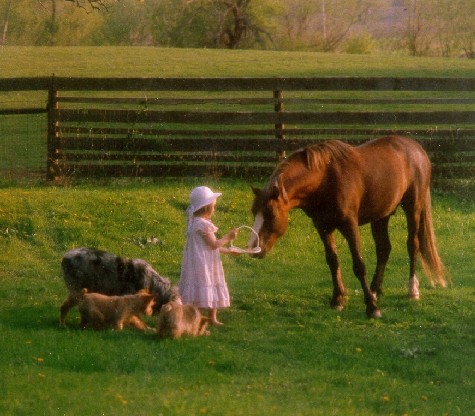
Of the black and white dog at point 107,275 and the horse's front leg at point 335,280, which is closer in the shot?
the black and white dog at point 107,275

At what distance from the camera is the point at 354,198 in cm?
1039

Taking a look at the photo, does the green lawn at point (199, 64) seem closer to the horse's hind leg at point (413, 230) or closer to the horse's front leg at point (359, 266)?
the horse's hind leg at point (413, 230)

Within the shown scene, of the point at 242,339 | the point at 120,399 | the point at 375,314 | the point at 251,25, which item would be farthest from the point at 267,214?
the point at 251,25

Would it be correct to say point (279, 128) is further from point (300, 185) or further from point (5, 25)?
point (5, 25)

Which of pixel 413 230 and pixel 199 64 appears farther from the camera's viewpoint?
pixel 199 64

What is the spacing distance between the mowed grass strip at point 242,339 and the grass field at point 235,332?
0.7 inches

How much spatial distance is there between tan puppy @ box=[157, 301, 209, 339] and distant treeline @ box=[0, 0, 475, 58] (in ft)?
138

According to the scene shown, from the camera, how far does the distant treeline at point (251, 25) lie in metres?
51.8

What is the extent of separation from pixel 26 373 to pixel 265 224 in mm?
2937

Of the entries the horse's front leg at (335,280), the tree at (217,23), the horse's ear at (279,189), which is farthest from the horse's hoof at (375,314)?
the tree at (217,23)

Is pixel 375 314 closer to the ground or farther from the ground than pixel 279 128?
closer to the ground

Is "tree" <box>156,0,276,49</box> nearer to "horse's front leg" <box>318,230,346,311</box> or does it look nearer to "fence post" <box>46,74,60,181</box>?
"fence post" <box>46,74,60,181</box>

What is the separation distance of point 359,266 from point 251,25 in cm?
4477

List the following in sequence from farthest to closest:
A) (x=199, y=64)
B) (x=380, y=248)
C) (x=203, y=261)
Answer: (x=199, y=64)
(x=380, y=248)
(x=203, y=261)
